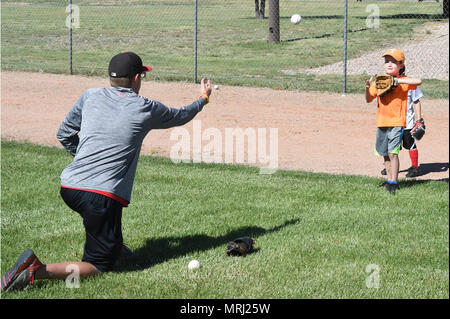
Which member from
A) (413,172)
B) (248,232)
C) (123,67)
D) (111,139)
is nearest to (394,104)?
(413,172)

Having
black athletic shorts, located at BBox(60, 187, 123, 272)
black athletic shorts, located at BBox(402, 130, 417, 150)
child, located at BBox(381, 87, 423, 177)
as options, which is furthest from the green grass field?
child, located at BBox(381, 87, 423, 177)

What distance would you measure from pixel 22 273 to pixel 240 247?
5.67 feet

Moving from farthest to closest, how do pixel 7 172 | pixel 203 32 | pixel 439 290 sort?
pixel 203 32, pixel 7 172, pixel 439 290

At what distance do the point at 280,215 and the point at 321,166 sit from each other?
2786mm

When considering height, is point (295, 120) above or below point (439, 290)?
above

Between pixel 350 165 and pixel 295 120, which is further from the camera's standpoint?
pixel 295 120

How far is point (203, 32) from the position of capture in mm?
30203

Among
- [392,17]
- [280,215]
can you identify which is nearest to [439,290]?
[280,215]

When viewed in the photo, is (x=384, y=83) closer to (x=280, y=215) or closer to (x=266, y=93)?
(x=280, y=215)

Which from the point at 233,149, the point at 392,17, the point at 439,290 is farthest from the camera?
the point at 392,17

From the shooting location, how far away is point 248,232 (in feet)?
21.0

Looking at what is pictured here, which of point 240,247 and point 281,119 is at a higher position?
point 281,119

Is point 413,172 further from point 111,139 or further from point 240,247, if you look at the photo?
point 111,139
